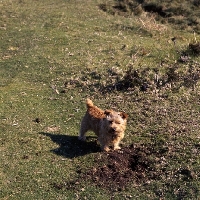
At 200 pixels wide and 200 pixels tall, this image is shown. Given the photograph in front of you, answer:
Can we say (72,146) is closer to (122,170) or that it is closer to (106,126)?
(106,126)

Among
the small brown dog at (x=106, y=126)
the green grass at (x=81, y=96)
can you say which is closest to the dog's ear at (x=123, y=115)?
the small brown dog at (x=106, y=126)

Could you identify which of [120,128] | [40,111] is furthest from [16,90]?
[120,128]

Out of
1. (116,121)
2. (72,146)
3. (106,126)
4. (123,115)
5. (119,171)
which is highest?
(123,115)

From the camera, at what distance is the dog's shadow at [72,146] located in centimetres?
1080

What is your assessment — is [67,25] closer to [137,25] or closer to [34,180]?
[137,25]

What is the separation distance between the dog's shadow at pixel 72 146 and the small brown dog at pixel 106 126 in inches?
8.7

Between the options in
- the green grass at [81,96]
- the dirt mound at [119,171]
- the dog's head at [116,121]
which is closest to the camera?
the dirt mound at [119,171]

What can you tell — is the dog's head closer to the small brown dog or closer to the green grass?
the small brown dog

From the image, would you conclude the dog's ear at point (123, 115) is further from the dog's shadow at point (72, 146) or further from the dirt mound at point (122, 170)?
the dog's shadow at point (72, 146)

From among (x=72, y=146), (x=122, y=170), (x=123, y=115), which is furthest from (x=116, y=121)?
(x=72, y=146)

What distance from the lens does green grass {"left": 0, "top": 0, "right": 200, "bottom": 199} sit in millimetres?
9773

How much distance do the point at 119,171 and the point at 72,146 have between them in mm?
1933

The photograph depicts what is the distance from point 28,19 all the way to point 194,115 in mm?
13954

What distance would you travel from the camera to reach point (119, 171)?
9.77m
